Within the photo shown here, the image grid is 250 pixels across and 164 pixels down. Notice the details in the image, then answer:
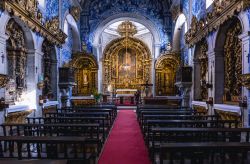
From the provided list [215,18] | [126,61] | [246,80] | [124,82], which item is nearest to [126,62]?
[126,61]

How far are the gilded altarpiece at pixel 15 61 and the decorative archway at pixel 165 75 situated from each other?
34.8ft

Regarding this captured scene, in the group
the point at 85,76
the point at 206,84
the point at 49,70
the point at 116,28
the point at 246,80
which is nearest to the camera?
the point at 246,80

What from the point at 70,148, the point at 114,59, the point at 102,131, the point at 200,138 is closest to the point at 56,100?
the point at 102,131

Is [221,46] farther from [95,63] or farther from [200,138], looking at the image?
[95,63]

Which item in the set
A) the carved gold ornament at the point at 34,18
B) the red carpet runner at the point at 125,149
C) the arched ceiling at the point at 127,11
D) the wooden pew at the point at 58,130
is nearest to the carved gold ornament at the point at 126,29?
the arched ceiling at the point at 127,11

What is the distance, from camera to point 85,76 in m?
19.8

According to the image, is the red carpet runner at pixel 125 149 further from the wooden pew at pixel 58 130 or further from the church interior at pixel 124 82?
the wooden pew at pixel 58 130

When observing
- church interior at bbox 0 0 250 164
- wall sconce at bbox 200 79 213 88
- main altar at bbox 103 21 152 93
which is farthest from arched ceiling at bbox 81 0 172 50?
wall sconce at bbox 200 79 213 88

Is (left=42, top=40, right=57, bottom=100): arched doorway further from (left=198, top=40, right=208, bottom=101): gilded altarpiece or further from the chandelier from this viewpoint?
the chandelier

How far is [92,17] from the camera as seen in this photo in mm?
19781

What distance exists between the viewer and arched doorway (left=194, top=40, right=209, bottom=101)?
12516 millimetres

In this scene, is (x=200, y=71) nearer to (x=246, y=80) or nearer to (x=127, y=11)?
(x=246, y=80)

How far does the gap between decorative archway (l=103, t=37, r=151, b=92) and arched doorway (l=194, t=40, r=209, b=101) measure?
9397 millimetres

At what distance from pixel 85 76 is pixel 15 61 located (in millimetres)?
10134
